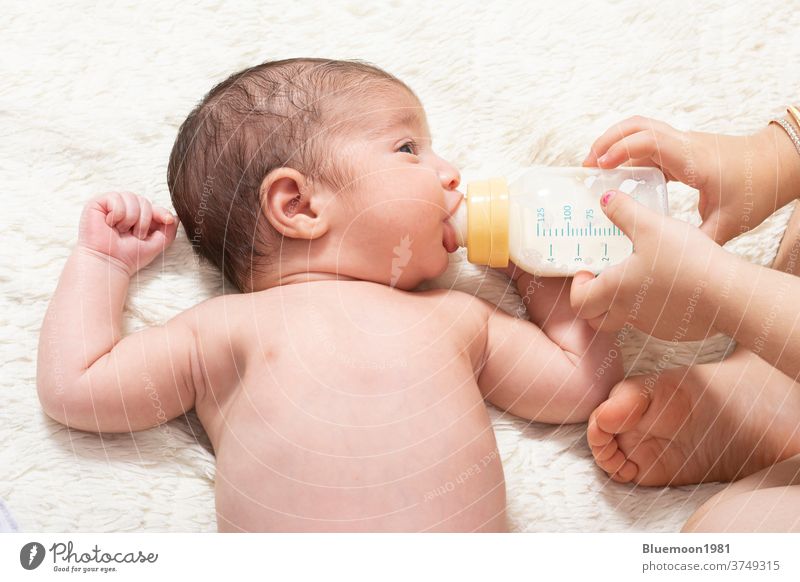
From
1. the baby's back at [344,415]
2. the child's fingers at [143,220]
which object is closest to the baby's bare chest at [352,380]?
the baby's back at [344,415]

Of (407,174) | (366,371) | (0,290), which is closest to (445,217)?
(407,174)

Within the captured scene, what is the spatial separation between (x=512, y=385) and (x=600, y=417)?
0.35 ft

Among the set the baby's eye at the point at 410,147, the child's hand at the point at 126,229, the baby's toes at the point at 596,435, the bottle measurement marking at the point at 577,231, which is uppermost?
the baby's eye at the point at 410,147

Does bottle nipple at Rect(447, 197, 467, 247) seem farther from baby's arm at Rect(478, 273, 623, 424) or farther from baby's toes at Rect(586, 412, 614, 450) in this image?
baby's toes at Rect(586, 412, 614, 450)

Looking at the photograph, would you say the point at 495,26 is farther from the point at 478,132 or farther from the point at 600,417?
the point at 600,417

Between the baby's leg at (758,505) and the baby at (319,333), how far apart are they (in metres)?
0.17

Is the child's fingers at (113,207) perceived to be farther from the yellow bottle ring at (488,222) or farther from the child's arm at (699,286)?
the child's arm at (699,286)

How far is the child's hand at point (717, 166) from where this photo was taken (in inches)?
37.4

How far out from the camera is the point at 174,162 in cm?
99

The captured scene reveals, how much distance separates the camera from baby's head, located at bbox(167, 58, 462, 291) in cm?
92

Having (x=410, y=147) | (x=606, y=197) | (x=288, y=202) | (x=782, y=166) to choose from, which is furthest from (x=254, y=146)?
(x=782, y=166)

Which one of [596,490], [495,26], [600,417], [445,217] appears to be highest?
[495,26]

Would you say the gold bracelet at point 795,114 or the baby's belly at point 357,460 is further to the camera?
the gold bracelet at point 795,114

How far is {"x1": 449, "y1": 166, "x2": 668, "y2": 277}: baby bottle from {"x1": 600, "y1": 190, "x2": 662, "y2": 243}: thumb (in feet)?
0.17
